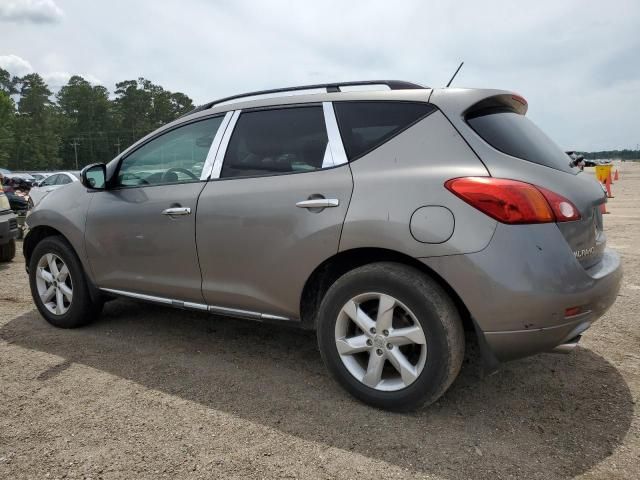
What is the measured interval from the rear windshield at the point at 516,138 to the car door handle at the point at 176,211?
5.89 feet

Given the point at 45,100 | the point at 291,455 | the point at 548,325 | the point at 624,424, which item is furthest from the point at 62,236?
the point at 45,100

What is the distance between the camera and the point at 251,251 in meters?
2.97

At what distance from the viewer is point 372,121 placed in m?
2.78

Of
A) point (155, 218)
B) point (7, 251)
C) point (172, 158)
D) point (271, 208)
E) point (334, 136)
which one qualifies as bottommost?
point (7, 251)

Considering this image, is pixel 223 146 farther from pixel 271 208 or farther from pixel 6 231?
pixel 6 231

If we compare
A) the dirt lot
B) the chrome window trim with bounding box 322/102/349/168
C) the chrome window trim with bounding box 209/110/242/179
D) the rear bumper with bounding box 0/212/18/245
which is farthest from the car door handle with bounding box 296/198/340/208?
the rear bumper with bounding box 0/212/18/245

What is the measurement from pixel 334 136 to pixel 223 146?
0.81 m

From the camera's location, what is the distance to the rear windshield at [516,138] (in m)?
2.51

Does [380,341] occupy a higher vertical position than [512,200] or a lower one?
lower

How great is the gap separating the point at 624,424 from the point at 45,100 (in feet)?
400

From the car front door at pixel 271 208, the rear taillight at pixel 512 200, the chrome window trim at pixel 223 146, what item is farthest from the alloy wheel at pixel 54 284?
the rear taillight at pixel 512 200

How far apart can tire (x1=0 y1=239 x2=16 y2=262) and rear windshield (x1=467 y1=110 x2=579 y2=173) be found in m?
6.82

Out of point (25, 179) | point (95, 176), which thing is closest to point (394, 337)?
point (95, 176)

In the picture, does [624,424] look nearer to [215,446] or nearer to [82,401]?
[215,446]
